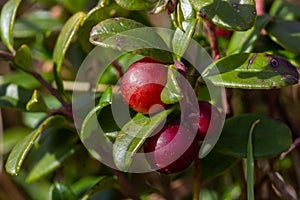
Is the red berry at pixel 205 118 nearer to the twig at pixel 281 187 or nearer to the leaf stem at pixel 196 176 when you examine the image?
the leaf stem at pixel 196 176

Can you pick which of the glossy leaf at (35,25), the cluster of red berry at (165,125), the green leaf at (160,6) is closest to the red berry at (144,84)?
the cluster of red berry at (165,125)

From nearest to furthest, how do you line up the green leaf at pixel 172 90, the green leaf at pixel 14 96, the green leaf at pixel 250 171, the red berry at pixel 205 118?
the green leaf at pixel 172 90
the red berry at pixel 205 118
the green leaf at pixel 250 171
the green leaf at pixel 14 96

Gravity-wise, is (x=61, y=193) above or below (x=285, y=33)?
below

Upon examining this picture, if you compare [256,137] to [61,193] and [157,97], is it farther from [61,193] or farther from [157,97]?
[61,193]

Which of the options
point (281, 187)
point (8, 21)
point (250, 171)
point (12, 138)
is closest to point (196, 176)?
point (250, 171)

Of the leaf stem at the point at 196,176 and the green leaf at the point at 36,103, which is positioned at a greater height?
the green leaf at the point at 36,103

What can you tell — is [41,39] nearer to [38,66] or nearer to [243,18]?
[38,66]
